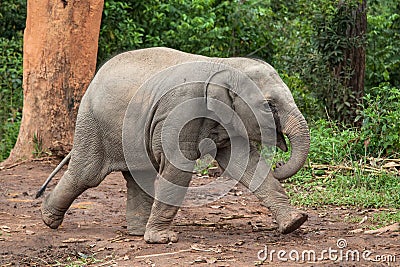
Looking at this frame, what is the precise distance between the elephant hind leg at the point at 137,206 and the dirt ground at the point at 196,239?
137 millimetres

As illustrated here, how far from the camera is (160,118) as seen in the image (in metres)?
6.37

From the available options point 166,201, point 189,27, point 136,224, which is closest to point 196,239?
point 166,201

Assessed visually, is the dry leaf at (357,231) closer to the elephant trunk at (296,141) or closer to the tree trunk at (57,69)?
the elephant trunk at (296,141)

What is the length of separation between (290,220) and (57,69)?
5.33 m

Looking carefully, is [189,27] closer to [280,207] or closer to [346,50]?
[346,50]

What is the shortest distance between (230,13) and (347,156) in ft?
19.1

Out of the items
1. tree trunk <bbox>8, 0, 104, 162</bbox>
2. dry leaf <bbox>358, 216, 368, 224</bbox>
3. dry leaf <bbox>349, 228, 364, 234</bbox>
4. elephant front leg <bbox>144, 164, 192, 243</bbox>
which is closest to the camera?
elephant front leg <bbox>144, 164, 192, 243</bbox>

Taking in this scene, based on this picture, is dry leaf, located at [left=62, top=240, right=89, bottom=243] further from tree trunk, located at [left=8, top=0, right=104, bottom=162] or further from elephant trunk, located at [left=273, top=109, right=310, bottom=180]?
tree trunk, located at [left=8, top=0, right=104, bottom=162]

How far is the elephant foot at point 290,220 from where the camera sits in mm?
6316

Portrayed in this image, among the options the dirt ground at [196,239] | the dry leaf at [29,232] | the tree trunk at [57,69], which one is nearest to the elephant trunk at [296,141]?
the dirt ground at [196,239]

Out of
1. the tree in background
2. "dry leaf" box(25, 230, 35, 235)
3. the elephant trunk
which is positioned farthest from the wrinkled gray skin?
the tree in background

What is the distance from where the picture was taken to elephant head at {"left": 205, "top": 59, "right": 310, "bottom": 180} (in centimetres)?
605

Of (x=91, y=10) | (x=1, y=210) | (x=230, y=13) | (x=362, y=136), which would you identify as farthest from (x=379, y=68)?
(x=1, y=210)

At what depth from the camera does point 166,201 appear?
20.8 feet
